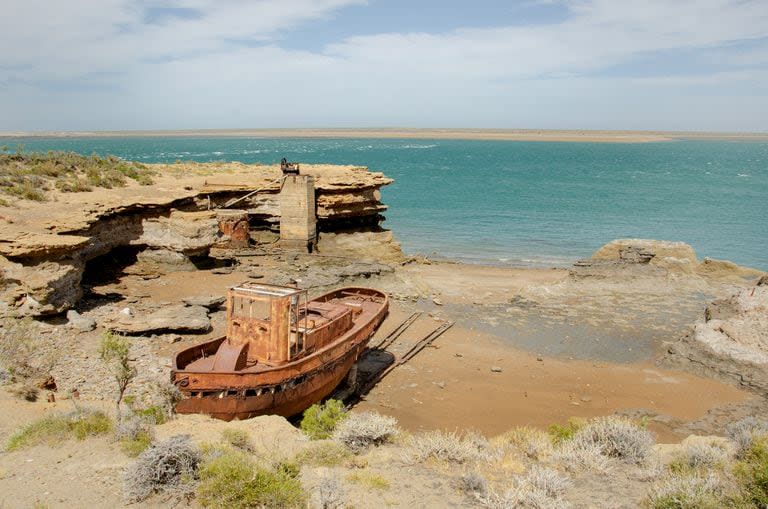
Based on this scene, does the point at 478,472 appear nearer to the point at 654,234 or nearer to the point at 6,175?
the point at 6,175

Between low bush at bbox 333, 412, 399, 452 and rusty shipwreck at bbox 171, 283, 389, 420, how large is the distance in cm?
224

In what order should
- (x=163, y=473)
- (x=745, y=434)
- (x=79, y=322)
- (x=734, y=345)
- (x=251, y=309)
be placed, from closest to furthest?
(x=163, y=473) < (x=745, y=434) < (x=251, y=309) < (x=79, y=322) < (x=734, y=345)

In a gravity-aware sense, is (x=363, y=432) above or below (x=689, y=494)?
below

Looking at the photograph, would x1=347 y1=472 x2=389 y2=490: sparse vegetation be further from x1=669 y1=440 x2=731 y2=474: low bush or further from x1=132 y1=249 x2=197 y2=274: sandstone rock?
x1=132 y1=249 x2=197 y2=274: sandstone rock

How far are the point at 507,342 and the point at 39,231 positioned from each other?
14976 millimetres

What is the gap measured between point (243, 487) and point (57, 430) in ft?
11.8

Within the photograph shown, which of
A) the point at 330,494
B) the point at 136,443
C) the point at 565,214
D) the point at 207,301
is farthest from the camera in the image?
the point at 565,214

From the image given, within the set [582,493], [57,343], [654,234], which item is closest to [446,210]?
[654,234]

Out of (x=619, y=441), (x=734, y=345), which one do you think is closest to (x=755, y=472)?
(x=619, y=441)

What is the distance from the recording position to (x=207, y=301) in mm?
16609

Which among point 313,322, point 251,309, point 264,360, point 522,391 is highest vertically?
point 251,309

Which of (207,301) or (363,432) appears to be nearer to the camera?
(363,432)

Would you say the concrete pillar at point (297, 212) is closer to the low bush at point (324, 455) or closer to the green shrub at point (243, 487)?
the low bush at point (324, 455)

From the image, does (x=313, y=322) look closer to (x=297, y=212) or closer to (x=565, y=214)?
(x=297, y=212)
